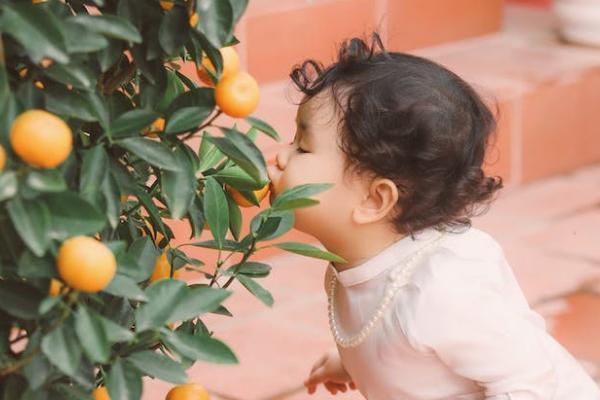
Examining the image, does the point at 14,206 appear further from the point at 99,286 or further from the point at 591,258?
the point at 591,258

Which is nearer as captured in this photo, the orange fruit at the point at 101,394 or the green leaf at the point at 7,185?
the green leaf at the point at 7,185

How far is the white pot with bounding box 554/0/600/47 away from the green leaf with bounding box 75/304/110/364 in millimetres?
3275

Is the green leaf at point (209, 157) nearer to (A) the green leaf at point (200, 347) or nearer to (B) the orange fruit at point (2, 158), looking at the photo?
(A) the green leaf at point (200, 347)

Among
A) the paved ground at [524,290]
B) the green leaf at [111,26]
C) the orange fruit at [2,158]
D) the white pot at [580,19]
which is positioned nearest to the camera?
the orange fruit at [2,158]

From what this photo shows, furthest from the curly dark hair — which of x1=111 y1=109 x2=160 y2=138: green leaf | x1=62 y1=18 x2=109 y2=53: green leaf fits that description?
x1=62 y1=18 x2=109 y2=53: green leaf

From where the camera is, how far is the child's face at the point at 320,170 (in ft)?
6.00

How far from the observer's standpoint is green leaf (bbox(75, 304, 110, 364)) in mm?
1146

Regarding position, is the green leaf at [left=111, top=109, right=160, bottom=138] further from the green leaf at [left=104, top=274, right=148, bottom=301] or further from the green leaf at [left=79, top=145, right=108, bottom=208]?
the green leaf at [left=104, top=274, right=148, bottom=301]

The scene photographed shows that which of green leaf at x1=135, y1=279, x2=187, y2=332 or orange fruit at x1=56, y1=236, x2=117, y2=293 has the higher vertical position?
orange fruit at x1=56, y1=236, x2=117, y2=293

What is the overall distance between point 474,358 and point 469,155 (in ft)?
0.95

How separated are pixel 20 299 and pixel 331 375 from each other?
3.28 feet

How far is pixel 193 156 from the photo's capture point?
4.70 ft

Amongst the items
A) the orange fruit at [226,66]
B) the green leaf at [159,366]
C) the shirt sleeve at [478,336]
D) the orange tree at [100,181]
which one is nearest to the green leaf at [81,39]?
the orange tree at [100,181]

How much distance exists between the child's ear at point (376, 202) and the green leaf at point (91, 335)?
2.38 feet
